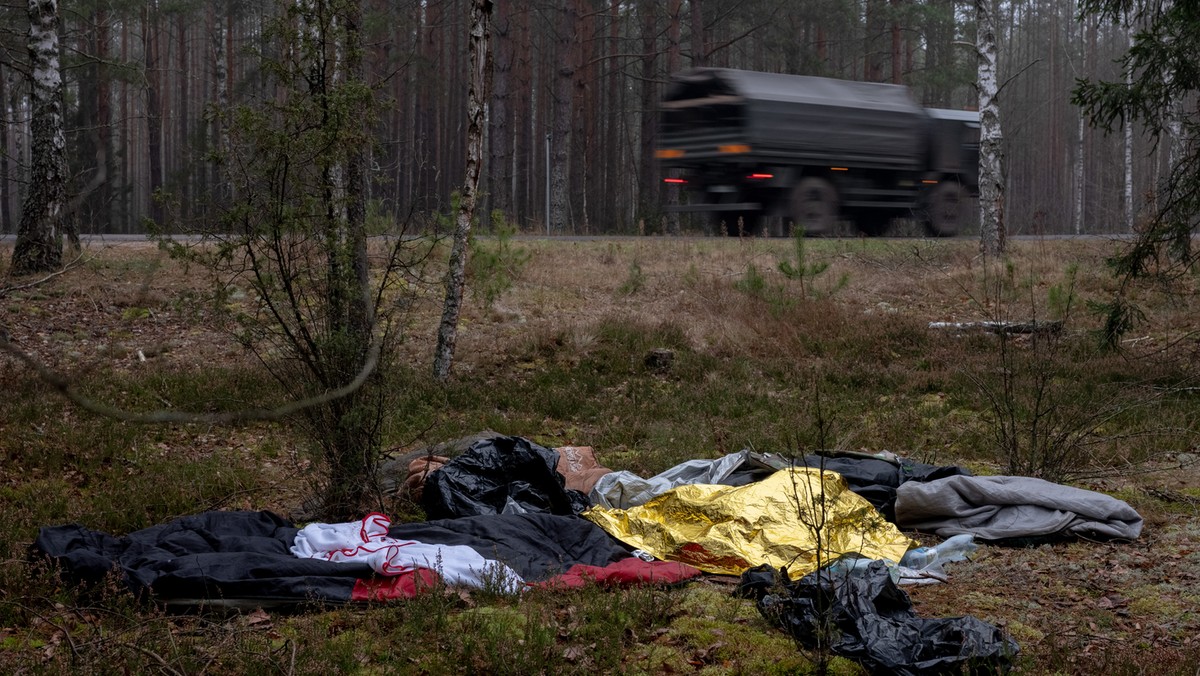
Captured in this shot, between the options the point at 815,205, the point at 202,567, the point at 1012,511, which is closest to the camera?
the point at 202,567

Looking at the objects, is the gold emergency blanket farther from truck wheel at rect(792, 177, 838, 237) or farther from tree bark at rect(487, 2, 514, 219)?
tree bark at rect(487, 2, 514, 219)

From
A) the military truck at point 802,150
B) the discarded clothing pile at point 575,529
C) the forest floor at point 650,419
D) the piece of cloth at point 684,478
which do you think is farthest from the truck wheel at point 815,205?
the piece of cloth at point 684,478

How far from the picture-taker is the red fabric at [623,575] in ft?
16.9

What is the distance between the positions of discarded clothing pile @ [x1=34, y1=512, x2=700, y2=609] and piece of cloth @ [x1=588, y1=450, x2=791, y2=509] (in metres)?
0.76

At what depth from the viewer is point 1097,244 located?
60.7ft

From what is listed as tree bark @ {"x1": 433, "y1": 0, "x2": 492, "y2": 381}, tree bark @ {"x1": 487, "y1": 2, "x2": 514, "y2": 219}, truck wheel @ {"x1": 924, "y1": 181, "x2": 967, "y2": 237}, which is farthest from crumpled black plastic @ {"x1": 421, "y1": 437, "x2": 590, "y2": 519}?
tree bark @ {"x1": 487, "y1": 2, "x2": 514, "y2": 219}

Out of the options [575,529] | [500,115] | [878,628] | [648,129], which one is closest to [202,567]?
[575,529]

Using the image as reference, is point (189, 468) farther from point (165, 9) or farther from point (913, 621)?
point (165, 9)

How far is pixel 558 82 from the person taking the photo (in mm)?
25625

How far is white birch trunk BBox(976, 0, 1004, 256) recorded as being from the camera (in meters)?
15.8

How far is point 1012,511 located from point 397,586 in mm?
3687

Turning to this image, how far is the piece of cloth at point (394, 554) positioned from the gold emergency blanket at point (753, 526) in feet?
3.62

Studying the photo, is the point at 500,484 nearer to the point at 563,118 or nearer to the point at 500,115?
the point at 563,118

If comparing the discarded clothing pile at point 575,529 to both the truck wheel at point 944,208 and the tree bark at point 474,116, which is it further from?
the truck wheel at point 944,208
